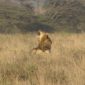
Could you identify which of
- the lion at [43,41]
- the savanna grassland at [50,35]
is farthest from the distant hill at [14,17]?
the lion at [43,41]

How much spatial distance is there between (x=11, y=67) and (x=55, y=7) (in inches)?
1125

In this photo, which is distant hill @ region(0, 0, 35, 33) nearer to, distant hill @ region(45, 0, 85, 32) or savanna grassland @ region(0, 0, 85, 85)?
savanna grassland @ region(0, 0, 85, 85)

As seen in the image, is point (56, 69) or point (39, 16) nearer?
point (56, 69)

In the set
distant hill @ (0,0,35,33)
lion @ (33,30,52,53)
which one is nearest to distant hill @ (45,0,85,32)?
distant hill @ (0,0,35,33)

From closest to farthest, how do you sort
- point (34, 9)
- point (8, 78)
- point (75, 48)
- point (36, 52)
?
point (8, 78) → point (36, 52) → point (75, 48) → point (34, 9)

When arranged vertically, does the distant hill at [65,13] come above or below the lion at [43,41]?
above

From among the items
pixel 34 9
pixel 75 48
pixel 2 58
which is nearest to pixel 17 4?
pixel 34 9

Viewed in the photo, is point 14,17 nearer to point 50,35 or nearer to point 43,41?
point 50,35

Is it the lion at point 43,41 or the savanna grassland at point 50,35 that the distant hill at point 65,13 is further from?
the lion at point 43,41

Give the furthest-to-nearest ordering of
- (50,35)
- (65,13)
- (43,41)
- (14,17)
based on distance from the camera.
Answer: (65,13)
(14,17)
(50,35)
(43,41)

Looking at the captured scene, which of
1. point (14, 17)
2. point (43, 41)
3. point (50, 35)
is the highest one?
point (14, 17)

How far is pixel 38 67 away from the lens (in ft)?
22.9

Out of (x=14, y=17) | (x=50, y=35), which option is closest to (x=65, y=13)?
(x=14, y=17)

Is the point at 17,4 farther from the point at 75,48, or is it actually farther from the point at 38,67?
the point at 38,67
